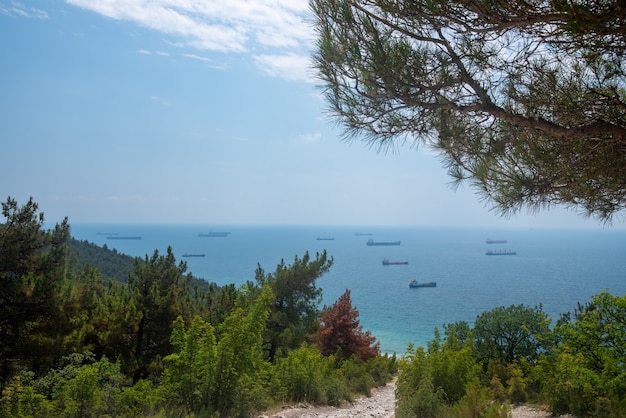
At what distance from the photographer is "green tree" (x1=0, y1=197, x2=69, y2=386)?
8.59 metres

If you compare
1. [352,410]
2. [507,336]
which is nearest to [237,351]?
[352,410]

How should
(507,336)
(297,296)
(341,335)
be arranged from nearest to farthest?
(507,336)
(341,335)
(297,296)

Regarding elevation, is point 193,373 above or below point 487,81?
below

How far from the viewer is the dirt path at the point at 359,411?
20.0 feet

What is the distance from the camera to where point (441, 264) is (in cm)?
9138

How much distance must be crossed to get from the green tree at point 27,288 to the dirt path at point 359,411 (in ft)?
17.1

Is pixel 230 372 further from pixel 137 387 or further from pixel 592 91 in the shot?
pixel 592 91

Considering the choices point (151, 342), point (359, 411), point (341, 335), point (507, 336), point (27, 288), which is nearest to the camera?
point (359, 411)

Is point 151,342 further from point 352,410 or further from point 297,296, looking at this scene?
point 352,410

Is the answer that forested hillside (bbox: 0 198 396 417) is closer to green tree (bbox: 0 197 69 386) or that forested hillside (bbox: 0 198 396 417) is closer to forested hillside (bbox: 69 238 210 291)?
green tree (bbox: 0 197 69 386)

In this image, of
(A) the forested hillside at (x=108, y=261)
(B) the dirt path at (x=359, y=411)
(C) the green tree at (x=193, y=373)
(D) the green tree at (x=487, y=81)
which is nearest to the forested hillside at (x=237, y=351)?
(C) the green tree at (x=193, y=373)

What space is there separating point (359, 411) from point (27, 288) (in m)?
6.48

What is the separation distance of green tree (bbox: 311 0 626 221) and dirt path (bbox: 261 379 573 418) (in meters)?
3.63

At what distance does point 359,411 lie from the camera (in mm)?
7254
